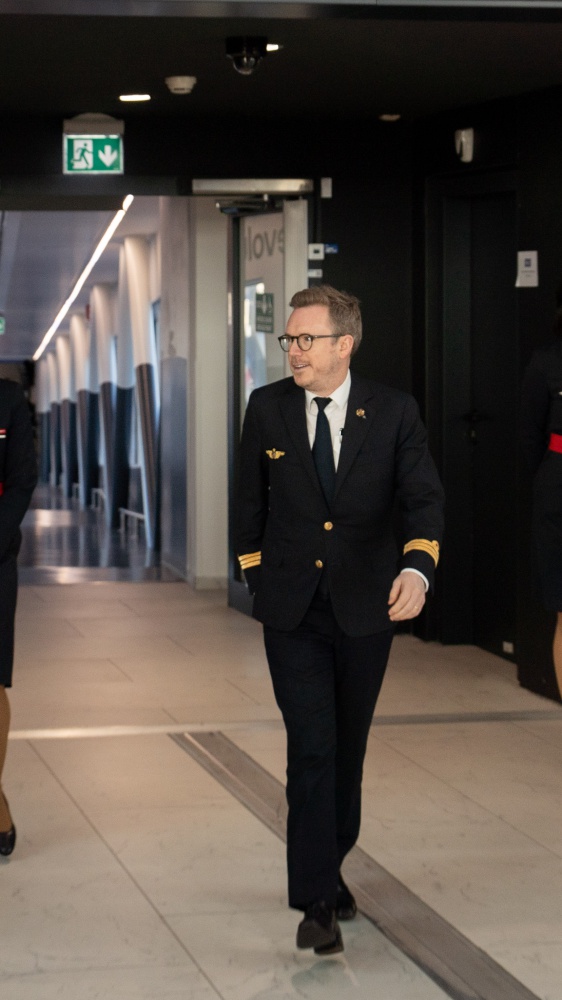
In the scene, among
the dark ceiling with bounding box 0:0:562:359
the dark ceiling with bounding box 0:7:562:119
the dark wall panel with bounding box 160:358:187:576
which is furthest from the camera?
the dark wall panel with bounding box 160:358:187:576

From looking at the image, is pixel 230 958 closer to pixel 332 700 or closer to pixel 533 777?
pixel 332 700

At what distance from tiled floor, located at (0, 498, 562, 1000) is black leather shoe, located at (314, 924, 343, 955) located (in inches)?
1.3

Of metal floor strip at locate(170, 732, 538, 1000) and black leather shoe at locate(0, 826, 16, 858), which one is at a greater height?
black leather shoe at locate(0, 826, 16, 858)

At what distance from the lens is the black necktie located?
3.56 m

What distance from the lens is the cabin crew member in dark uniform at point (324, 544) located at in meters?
3.50

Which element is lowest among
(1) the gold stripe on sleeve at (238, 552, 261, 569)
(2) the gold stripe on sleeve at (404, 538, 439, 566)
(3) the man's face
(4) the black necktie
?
(1) the gold stripe on sleeve at (238, 552, 261, 569)

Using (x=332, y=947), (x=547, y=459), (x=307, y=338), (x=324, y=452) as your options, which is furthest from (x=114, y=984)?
(x=547, y=459)

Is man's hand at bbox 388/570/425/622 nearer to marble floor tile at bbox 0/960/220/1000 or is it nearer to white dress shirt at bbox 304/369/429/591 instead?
white dress shirt at bbox 304/369/429/591

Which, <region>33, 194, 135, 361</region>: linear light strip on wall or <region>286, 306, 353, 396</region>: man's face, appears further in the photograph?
<region>33, 194, 135, 361</region>: linear light strip on wall

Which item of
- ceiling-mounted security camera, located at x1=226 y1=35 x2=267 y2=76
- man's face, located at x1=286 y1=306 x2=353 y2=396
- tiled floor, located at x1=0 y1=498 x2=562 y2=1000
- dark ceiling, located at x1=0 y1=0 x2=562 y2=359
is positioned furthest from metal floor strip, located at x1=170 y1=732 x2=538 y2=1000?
ceiling-mounted security camera, located at x1=226 y1=35 x2=267 y2=76

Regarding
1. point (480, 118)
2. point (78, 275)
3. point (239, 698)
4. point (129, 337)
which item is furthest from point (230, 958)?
point (78, 275)

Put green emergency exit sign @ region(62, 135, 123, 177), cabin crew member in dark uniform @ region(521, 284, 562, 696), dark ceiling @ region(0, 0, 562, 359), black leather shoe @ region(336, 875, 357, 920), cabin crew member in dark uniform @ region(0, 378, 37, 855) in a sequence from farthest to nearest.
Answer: green emergency exit sign @ region(62, 135, 123, 177) < dark ceiling @ region(0, 0, 562, 359) < cabin crew member in dark uniform @ region(521, 284, 562, 696) < cabin crew member in dark uniform @ region(0, 378, 37, 855) < black leather shoe @ region(336, 875, 357, 920)

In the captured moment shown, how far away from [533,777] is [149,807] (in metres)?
1.36

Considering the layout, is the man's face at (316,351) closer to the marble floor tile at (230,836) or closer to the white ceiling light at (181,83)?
the marble floor tile at (230,836)
